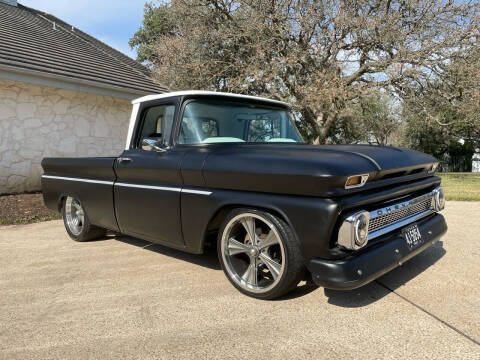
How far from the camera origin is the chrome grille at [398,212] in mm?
2672

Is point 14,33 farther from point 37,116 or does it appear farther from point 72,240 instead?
point 72,240

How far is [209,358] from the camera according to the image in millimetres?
2125

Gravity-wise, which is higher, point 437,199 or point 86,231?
point 437,199

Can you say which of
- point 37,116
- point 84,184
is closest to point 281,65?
point 37,116

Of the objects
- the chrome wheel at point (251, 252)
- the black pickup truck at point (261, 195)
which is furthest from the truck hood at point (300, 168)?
the chrome wheel at point (251, 252)

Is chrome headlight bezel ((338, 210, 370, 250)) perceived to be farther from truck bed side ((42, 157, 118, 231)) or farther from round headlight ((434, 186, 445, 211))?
truck bed side ((42, 157, 118, 231))

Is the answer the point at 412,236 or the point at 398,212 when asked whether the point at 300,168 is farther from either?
the point at 412,236

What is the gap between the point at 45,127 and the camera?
854 centimetres

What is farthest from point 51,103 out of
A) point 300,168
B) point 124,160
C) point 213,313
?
point 300,168

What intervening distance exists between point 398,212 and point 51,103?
8.34 m

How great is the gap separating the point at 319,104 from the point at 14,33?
344 inches

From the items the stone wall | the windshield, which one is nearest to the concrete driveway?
the windshield

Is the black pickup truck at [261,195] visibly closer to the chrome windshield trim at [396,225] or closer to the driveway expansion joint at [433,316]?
the chrome windshield trim at [396,225]

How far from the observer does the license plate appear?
112 inches
